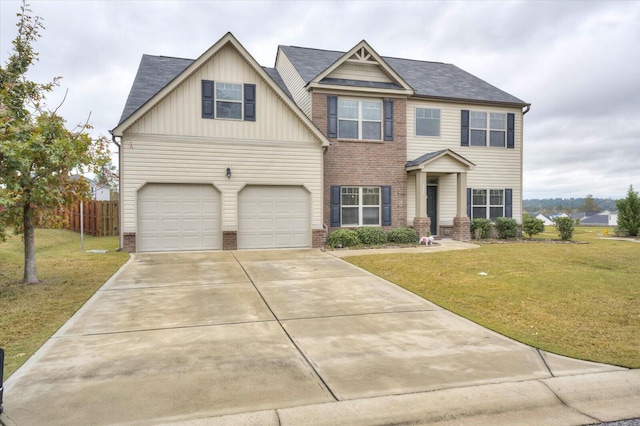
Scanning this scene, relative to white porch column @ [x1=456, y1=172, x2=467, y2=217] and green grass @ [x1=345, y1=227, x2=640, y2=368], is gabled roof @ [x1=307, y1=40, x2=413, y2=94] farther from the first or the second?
green grass @ [x1=345, y1=227, x2=640, y2=368]

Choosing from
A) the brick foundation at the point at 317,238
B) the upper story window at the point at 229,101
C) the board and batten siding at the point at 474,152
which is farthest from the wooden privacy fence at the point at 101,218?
the board and batten siding at the point at 474,152

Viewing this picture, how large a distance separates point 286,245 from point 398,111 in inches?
312

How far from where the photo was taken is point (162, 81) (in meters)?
16.8

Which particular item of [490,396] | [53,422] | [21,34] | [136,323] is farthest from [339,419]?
[21,34]

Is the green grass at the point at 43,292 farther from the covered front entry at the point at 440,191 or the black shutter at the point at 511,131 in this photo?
the black shutter at the point at 511,131

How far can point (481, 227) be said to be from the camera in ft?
61.3

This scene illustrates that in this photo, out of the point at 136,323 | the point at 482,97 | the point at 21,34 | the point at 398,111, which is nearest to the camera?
the point at 136,323

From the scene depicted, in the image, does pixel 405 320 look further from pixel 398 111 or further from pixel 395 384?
pixel 398 111

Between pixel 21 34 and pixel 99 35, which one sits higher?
pixel 99 35

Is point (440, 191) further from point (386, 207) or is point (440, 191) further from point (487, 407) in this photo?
point (487, 407)

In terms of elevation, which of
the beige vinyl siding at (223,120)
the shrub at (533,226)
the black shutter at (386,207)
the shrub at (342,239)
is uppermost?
the beige vinyl siding at (223,120)

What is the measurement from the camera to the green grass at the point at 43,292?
5.22 meters

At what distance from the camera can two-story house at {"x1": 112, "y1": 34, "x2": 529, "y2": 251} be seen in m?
14.4

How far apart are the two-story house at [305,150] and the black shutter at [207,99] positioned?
0.12 feet
